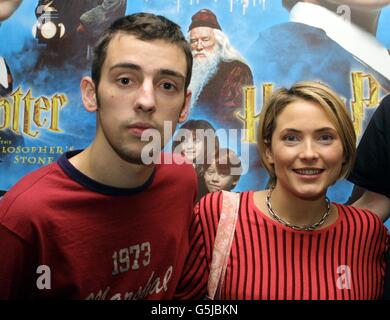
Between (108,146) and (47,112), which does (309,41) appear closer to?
A: (108,146)

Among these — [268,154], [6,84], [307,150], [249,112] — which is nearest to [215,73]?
[249,112]

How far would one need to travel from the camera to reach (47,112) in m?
1.42

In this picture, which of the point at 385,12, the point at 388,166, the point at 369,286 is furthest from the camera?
the point at 385,12

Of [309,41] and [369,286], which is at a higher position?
[309,41]

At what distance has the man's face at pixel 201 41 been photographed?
55.5 inches

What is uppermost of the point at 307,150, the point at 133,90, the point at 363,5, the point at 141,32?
the point at 363,5

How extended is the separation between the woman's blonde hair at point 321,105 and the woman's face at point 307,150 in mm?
15

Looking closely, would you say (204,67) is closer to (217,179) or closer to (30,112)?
(217,179)

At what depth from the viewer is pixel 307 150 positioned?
0.95 metres

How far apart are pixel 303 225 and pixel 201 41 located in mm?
787

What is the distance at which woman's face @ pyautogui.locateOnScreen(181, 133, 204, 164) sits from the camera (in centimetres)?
143

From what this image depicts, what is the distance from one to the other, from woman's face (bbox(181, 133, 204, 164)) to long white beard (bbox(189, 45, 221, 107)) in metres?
0.19
